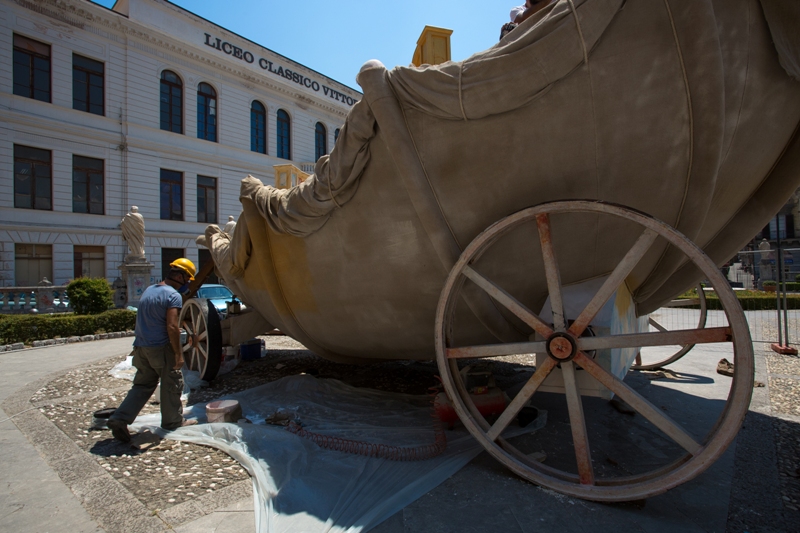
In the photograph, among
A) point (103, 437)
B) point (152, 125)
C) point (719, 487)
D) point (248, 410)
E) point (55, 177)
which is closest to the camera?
point (719, 487)

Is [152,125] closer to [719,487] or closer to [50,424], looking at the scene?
[50,424]

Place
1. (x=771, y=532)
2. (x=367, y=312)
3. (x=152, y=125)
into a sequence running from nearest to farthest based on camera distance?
(x=771, y=532) < (x=367, y=312) < (x=152, y=125)

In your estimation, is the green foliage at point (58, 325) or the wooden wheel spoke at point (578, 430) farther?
the green foliage at point (58, 325)

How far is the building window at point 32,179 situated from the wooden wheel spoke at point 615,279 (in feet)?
71.4

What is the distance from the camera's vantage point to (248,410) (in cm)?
410

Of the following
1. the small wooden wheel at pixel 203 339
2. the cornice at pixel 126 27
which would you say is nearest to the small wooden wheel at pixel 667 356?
the small wooden wheel at pixel 203 339

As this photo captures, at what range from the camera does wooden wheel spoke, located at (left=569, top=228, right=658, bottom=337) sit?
2240mm

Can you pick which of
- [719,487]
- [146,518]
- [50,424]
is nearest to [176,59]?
[50,424]

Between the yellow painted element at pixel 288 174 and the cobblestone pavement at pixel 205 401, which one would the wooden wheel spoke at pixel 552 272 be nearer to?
the cobblestone pavement at pixel 205 401

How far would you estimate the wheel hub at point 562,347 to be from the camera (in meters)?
2.35

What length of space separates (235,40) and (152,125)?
6.91 m

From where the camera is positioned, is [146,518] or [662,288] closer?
[146,518]

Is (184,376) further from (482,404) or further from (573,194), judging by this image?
(573,194)

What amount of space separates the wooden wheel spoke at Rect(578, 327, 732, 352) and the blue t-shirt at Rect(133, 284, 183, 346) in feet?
10.5
